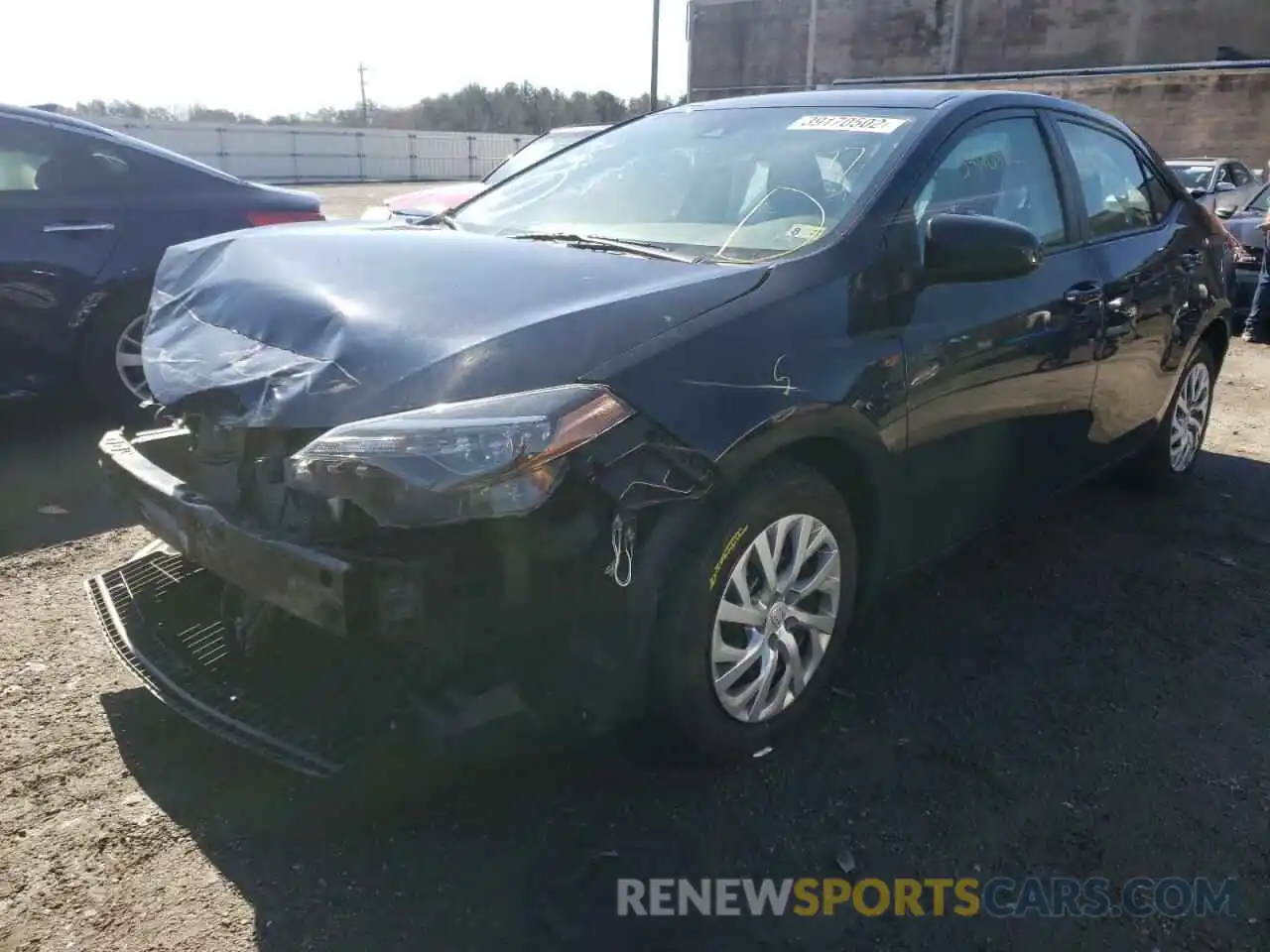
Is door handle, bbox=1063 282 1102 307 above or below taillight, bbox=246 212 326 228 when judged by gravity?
below

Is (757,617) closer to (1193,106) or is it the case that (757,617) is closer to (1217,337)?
(1217,337)

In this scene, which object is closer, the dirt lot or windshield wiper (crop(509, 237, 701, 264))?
the dirt lot

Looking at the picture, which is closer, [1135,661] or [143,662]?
[143,662]

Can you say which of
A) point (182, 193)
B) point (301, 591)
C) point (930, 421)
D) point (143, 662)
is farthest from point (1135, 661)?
point (182, 193)

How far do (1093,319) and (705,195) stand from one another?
5.04ft

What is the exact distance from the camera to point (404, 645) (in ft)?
7.25

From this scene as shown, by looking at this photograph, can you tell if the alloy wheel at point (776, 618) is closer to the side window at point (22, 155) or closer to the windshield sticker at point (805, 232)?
the windshield sticker at point (805, 232)

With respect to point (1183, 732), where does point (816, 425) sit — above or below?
above

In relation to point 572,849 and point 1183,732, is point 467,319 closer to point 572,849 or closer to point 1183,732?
point 572,849

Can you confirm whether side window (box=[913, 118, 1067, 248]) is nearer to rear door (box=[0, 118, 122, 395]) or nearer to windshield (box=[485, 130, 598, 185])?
rear door (box=[0, 118, 122, 395])

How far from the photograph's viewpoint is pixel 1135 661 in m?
3.50

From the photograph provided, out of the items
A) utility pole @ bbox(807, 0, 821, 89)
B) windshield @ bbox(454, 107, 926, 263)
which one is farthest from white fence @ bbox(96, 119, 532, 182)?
windshield @ bbox(454, 107, 926, 263)

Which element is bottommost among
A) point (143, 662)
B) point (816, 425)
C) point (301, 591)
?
point (143, 662)

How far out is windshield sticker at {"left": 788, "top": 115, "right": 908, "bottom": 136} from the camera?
129 inches
